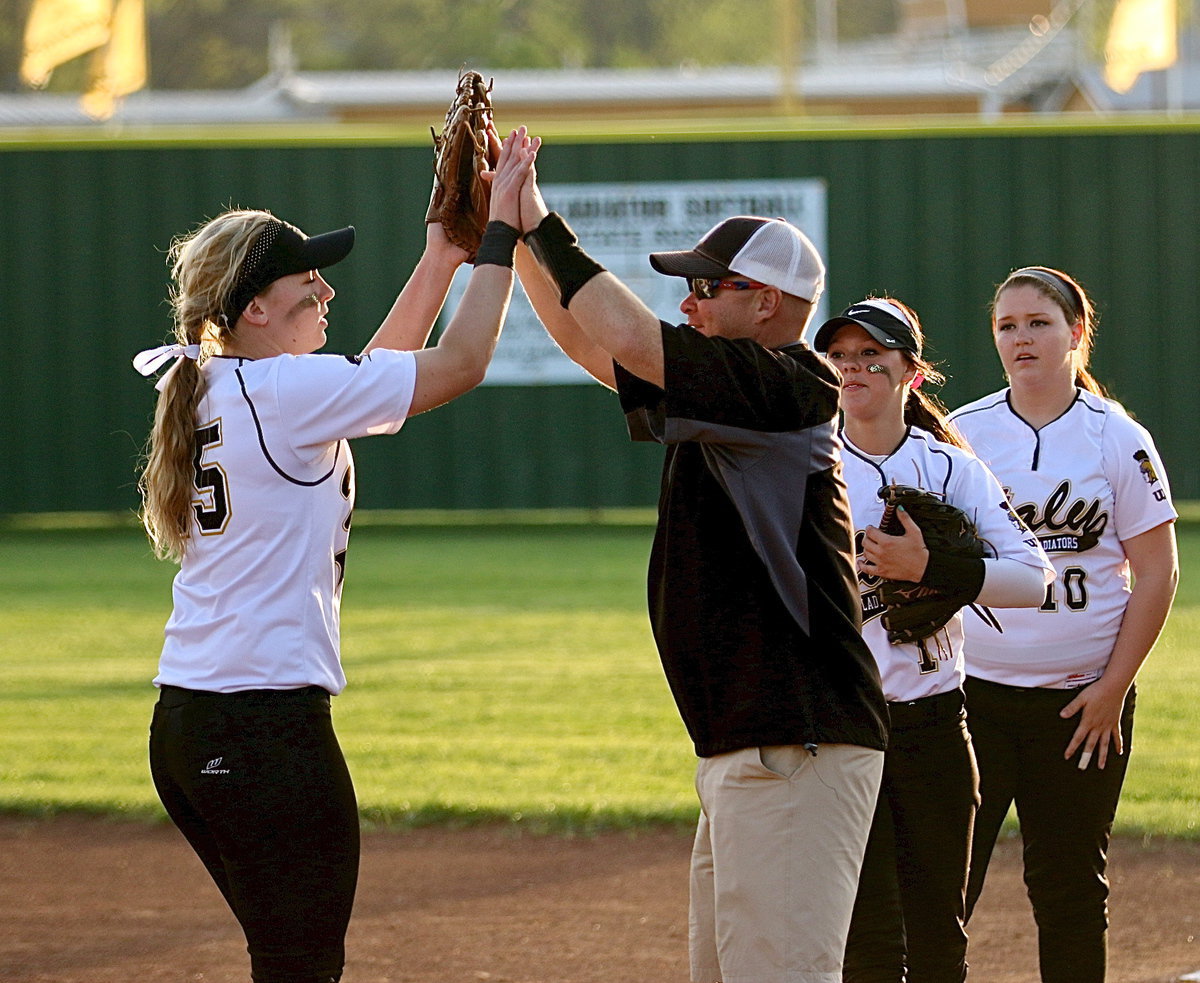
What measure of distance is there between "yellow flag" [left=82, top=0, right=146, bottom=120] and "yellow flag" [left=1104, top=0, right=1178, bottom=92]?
12839mm

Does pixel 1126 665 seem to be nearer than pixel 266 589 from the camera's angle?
No

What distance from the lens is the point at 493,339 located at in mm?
3291

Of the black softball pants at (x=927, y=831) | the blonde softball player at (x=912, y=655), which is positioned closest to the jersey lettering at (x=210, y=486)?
the blonde softball player at (x=912, y=655)

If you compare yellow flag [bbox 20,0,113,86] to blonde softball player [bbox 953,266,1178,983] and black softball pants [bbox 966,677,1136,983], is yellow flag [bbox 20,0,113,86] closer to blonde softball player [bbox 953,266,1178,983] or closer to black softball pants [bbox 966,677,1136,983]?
blonde softball player [bbox 953,266,1178,983]

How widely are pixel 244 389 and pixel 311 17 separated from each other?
64197 millimetres

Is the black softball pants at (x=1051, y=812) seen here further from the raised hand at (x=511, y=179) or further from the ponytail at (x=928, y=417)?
the raised hand at (x=511, y=179)

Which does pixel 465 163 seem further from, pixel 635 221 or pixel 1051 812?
pixel 635 221

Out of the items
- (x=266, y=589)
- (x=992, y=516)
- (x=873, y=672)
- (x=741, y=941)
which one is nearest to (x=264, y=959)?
(x=266, y=589)

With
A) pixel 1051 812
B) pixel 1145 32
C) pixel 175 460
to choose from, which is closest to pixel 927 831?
pixel 1051 812

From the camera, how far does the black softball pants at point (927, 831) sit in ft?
12.3

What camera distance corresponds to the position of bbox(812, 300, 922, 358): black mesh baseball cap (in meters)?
3.83

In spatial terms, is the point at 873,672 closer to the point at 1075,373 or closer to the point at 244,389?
the point at 244,389

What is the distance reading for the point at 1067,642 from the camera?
418 cm

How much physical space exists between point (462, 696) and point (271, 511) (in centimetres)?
597
